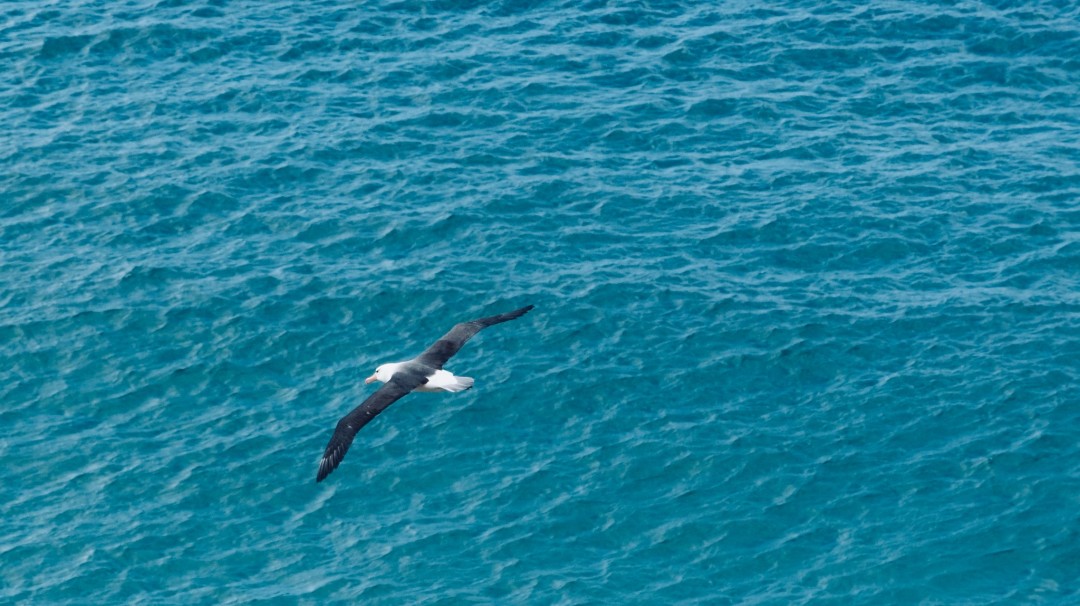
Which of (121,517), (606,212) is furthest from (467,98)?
(121,517)

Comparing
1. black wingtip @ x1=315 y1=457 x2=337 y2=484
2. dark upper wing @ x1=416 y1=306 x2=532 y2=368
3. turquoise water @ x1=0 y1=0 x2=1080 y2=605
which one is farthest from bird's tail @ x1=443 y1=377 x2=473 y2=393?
turquoise water @ x1=0 y1=0 x2=1080 y2=605

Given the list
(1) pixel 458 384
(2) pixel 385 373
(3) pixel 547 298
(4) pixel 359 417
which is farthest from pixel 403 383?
(3) pixel 547 298

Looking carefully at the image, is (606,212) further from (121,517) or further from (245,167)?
(121,517)

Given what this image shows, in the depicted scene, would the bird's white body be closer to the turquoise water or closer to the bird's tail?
the bird's tail

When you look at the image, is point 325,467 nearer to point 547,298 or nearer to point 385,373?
point 385,373

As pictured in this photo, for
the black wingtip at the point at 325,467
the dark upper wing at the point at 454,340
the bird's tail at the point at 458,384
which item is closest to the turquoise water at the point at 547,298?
the dark upper wing at the point at 454,340

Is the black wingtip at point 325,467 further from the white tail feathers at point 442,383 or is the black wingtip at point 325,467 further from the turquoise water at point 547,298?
the turquoise water at point 547,298
